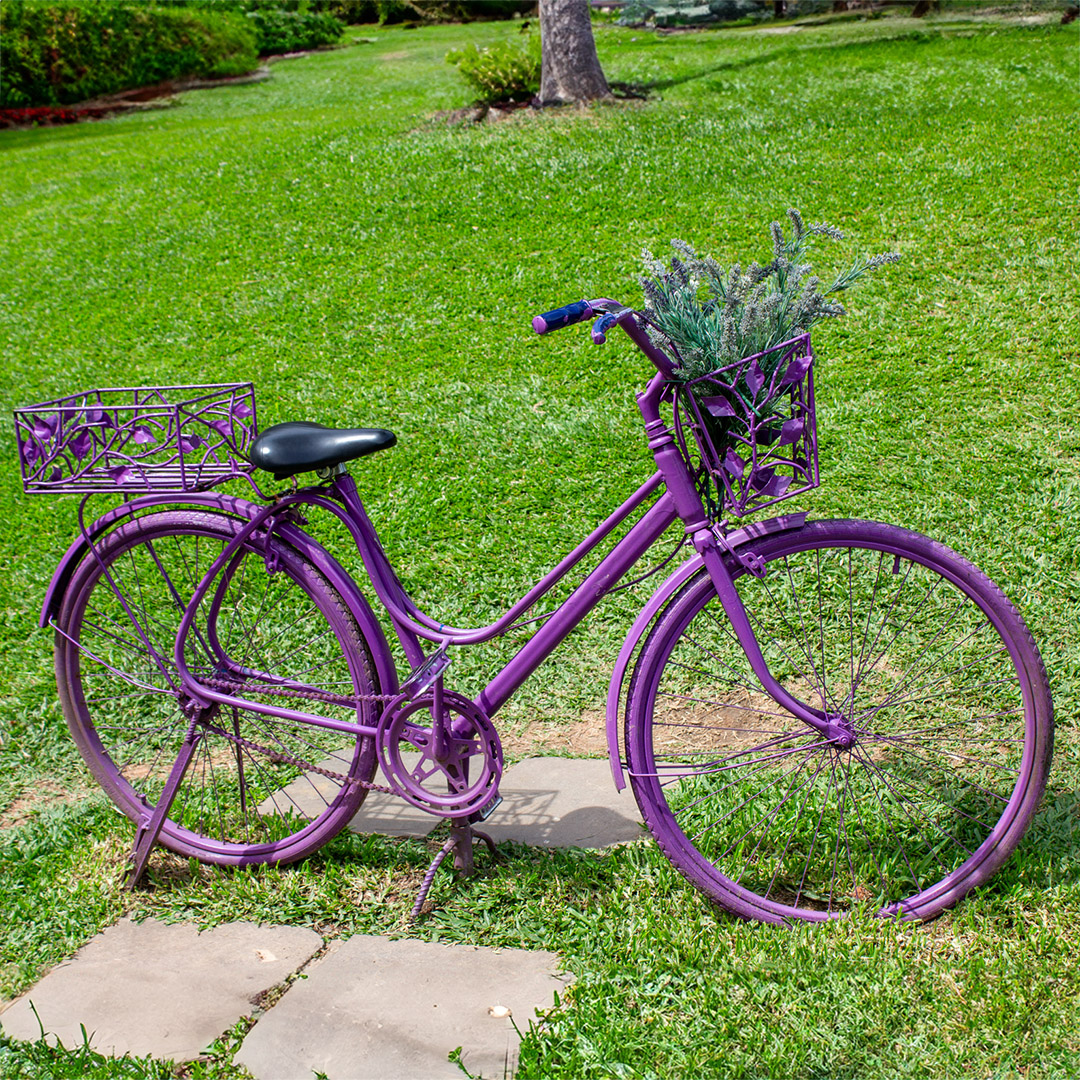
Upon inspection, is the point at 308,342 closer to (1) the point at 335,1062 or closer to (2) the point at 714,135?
(2) the point at 714,135

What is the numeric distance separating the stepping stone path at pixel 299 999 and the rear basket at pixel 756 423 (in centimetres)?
117

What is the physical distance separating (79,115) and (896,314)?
50.4 feet

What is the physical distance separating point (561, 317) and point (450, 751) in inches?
47.1

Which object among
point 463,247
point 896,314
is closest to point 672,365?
point 896,314

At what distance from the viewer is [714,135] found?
9.05 metres

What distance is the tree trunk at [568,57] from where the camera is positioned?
9.76 meters

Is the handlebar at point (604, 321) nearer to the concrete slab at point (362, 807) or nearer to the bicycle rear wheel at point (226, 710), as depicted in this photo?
the bicycle rear wheel at point (226, 710)

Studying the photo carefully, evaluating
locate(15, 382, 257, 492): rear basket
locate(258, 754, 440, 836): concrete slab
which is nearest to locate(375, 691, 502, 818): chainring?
locate(258, 754, 440, 836): concrete slab

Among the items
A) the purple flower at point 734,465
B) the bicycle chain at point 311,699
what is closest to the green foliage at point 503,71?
the bicycle chain at point 311,699

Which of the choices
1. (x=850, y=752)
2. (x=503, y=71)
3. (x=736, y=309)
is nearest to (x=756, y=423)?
(x=736, y=309)

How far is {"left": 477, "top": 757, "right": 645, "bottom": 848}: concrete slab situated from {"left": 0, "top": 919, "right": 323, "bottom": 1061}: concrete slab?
2.23ft

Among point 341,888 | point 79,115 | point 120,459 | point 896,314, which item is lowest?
point 341,888

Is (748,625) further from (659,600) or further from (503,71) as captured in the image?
(503,71)

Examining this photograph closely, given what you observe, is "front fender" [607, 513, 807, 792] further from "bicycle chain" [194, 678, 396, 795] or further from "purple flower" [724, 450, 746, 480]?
"bicycle chain" [194, 678, 396, 795]
